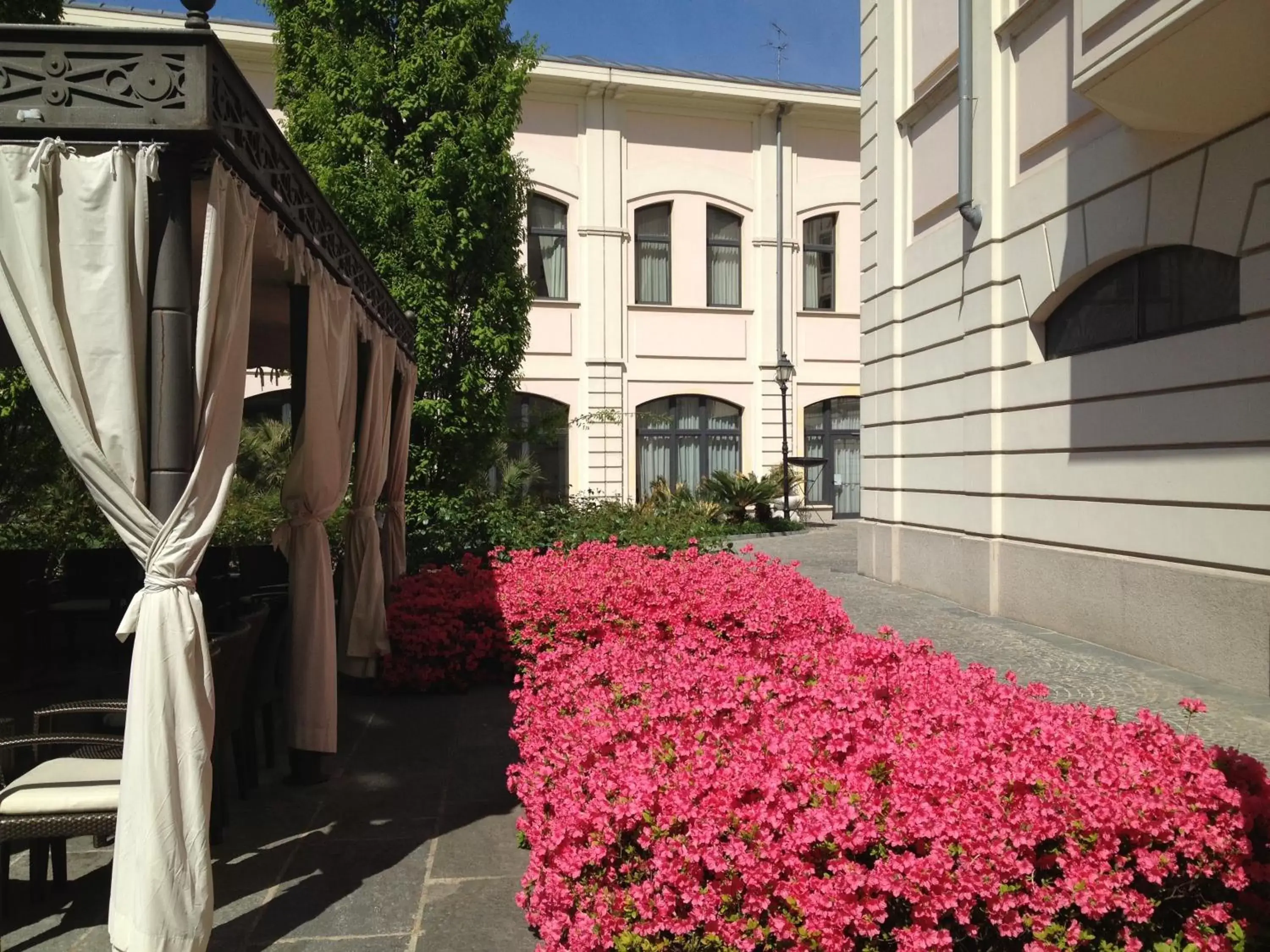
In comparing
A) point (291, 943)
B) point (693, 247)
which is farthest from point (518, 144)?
point (291, 943)

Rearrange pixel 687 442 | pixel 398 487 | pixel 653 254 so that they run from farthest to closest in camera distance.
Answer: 1. pixel 687 442
2. pixel 653 254
3. pixel 398 487

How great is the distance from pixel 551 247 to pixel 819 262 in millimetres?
6848

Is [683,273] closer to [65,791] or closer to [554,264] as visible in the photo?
Result: [554,264]

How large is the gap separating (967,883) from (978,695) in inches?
54.6

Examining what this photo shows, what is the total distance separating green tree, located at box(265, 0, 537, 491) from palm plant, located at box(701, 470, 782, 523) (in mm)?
10524

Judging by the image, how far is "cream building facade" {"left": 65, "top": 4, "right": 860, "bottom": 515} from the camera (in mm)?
21344

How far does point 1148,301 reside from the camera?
7.69 meters

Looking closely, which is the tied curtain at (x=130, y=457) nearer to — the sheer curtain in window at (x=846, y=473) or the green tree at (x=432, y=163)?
the green tree at (x=432, y=163)

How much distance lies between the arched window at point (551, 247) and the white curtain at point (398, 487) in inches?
535

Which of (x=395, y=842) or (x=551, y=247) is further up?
(x=551, y=247)

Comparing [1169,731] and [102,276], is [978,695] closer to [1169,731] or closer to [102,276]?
[1169,731]

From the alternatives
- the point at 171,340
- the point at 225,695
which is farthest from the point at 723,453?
the point at 171,340

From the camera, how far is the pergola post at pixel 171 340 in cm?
328

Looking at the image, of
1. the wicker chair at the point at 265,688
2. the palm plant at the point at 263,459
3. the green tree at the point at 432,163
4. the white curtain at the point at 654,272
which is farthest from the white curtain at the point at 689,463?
the wicker chair at the point at 265,688
